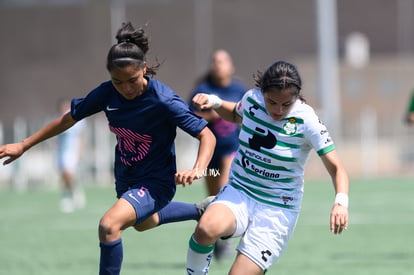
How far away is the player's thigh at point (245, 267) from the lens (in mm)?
6137

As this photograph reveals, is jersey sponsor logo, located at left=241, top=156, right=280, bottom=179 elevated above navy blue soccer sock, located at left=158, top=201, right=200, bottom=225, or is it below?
above

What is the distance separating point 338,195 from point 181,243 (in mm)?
5694

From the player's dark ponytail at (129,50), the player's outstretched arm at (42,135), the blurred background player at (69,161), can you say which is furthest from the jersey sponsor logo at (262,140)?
the blurred background player at (69,161)

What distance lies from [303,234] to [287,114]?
6151 mm

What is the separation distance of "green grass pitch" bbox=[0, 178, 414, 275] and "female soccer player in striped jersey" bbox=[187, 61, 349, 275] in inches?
90.0

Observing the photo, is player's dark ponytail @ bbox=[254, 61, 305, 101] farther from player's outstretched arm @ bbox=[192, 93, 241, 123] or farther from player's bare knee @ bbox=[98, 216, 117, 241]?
player's bare knee @ bbox=[98, 216, 117, 241]

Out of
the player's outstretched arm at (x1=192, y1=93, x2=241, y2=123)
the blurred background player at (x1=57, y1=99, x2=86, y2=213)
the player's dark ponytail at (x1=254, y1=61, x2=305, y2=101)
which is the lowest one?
the blurred background player at (x1=57, y1=99, x2=86, y2=213)

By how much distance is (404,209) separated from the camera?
1586cm

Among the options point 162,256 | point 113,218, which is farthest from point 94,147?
point 113,218

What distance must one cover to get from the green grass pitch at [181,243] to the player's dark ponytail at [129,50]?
2.67 m

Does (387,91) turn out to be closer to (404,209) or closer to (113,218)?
(404,209)

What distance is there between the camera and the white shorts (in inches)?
245

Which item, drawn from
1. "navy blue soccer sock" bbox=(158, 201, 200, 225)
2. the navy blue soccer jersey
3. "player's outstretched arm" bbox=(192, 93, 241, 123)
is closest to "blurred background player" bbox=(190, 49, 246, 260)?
"navy blue soccer sock" bbox=(158, 201, 200, 225)

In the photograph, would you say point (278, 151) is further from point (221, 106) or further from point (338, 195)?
point (221, 106)
